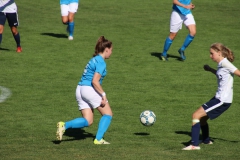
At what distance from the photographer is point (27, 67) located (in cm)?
1809

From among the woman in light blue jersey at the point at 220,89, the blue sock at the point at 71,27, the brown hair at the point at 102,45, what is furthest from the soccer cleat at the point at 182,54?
the brown hair at the point at 102,45

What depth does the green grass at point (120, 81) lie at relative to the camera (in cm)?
1091

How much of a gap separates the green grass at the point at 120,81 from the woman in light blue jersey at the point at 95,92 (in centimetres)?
37

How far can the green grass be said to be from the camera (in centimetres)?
1091

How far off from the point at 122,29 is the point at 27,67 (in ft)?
21.6

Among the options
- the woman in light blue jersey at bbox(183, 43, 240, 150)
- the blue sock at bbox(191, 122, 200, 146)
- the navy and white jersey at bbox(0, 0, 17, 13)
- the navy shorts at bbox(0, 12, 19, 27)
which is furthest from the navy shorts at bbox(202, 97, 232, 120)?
the navy and white jersey at bbox(0, 0, 17, 13)

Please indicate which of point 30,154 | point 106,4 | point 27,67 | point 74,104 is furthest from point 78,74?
point 106,4

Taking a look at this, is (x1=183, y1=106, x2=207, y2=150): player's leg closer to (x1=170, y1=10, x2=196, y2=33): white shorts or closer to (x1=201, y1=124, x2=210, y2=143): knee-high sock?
(x1=201, y1=124, x2=210, y2=143): knee-high sock

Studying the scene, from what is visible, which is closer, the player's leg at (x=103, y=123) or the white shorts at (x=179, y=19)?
the player's leg at (x=103, y=123)

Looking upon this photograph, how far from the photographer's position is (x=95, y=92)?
419 inches

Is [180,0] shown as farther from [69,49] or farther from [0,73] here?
[0,73]

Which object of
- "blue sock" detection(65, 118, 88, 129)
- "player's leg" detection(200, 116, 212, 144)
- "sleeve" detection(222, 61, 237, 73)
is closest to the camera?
"sleeve" detection(222, 61, 237, 73)

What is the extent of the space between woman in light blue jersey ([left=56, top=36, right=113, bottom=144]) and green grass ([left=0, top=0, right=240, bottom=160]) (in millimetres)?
367

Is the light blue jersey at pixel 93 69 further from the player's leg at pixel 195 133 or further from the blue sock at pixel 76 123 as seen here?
the player's leg at pixel 195 133
